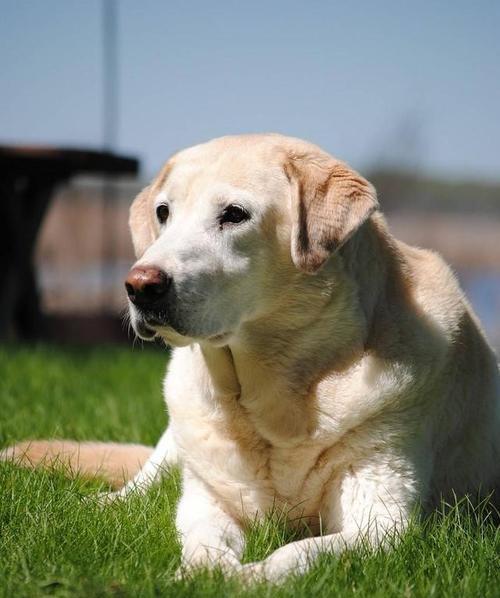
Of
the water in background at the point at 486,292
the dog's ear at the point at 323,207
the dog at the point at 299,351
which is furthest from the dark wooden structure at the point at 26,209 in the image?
the dog's ear at the point at 323,207

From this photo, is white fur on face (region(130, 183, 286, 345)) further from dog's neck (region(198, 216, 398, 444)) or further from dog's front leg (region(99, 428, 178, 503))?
dog's front leg (region(99, 428, 178, 503))

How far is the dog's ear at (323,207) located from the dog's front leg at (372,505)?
631 mm

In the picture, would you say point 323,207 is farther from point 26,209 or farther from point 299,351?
point 26,209

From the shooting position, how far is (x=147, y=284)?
269 centimetres

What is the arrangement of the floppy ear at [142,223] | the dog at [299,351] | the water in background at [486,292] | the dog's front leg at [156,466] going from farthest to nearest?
the water in background at [486,292], the dog's front leg at [156,466], the floppy ear at [142,223], the dog at [299,351]

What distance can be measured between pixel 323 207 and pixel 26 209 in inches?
271

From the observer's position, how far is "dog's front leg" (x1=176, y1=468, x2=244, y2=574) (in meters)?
2.59

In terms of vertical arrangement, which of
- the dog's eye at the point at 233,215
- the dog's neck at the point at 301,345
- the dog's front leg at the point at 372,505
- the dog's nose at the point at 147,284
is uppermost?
the dog's eye at the point at 233,215

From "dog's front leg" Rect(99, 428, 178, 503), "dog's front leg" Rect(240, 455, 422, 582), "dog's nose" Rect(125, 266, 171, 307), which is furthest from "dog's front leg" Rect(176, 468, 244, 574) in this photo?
"dog's nose" Rect(125, 266, 171, 307)

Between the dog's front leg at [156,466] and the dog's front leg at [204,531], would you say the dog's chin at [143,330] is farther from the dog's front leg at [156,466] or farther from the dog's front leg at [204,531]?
the dog's front leg at [156,466]

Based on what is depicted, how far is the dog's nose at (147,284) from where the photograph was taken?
2686 mm

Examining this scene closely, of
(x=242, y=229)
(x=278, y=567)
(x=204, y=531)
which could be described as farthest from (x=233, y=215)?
(x=278, y=567)

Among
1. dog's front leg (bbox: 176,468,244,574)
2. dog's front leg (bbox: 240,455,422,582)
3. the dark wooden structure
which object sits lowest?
the dark wooden structure

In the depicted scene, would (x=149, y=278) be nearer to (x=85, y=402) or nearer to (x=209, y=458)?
(x=209, y=458)
